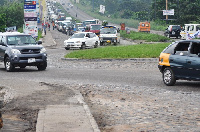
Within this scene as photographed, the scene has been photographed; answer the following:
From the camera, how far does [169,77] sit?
1633 cm

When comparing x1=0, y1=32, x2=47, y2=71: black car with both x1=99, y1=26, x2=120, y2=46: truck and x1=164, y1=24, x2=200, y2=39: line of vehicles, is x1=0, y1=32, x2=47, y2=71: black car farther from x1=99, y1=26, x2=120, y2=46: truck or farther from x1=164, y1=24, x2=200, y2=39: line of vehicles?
x1=164, y1=24, x2=200, y2=39: line of vehicles

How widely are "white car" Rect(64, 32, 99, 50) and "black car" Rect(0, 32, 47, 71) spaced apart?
18.7 meters

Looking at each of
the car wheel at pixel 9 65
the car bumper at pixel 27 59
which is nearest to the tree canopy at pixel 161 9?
the car bumper at pixel 27 59

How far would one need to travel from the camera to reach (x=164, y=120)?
33.7ft

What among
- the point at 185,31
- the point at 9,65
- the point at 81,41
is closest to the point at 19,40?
the point at 9,65

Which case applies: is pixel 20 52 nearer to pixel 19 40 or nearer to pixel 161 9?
pixel 19 40

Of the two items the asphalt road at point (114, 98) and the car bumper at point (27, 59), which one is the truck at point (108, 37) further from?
the asphalt road at point (114, 98)

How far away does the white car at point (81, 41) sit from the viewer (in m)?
42.4

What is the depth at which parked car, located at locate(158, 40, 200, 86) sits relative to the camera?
50.6 feet

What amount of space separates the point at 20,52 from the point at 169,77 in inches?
322

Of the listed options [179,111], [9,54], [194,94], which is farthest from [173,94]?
[9,54]

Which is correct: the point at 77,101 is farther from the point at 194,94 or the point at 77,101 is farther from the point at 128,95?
the point at 194,94

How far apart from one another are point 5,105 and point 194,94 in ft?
15.9

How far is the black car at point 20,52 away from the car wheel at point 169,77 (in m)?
7.59
